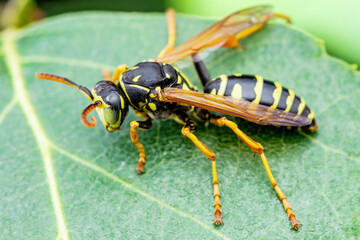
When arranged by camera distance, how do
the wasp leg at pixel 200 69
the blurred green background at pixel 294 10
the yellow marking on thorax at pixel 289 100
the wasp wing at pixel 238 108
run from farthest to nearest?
the blurred green background at pixel 294 10
the wasp leg at pixel 200 69
the yellow marking on thorax at pixel 289 100
the wasp wing at pixel 238 108

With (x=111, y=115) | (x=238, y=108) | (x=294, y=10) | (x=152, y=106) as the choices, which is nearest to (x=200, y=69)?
(x=152, y=106)

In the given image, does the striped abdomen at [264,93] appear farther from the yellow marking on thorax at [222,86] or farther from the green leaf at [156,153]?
the green leaf at [156,153]

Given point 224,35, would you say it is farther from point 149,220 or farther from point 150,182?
point 149,220

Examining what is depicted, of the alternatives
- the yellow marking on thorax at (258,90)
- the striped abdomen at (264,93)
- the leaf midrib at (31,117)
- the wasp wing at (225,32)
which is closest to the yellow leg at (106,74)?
the wasp wing at (225,32)

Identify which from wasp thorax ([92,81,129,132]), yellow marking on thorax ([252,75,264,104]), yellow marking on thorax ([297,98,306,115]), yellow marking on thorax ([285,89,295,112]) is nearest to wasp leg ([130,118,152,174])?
wasp thorax ([92,81,129,132])

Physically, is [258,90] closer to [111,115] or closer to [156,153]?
[156,153]

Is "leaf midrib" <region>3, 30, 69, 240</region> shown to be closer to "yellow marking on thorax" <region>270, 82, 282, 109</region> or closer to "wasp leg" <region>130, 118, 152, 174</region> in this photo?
"wasp leg" <region>130, 118, 152, 174</region>

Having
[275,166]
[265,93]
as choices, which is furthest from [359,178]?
[265,93]
